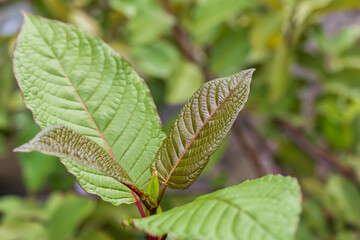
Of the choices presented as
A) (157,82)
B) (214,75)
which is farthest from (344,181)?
(157,82)

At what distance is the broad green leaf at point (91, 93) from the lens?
32cm

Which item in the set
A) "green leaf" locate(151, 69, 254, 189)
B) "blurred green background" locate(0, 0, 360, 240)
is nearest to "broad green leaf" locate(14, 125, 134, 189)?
"green leaf" locate(151, 69, 254, 189)

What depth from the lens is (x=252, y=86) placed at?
104 centimetres

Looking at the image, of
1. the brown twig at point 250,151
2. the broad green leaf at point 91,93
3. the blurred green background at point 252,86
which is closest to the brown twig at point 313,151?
the blurred green background at point 252,86

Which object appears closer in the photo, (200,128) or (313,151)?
(200,128)

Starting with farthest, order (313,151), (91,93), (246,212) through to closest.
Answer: (313,151) < (91,93) < (246,212)

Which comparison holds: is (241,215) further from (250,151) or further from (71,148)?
(250,151)

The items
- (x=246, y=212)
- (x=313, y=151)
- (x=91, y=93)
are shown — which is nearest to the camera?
(x=246, y=212)

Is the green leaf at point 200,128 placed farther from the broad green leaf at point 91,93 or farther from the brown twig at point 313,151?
the brown twig at point 313,151

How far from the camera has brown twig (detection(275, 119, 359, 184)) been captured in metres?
1.01

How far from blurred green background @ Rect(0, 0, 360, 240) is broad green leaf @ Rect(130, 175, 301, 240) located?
1.97 ft

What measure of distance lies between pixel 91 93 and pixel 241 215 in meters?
0.17

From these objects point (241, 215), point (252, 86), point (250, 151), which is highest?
point (241, 215)

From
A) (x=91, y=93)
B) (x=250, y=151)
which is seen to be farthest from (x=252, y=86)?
(x=91, y=93)
